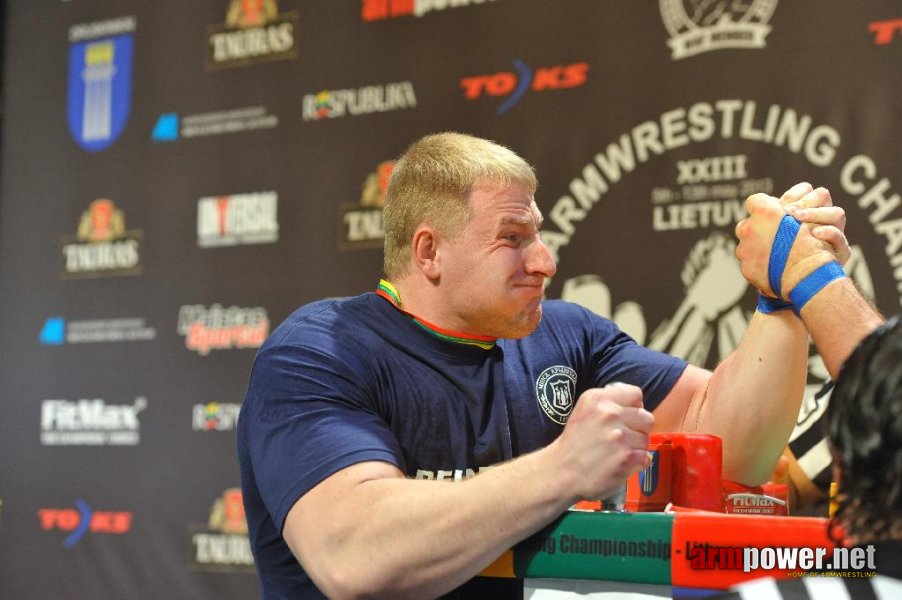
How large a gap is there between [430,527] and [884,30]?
257 cm

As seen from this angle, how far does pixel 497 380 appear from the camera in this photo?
5.93 feet

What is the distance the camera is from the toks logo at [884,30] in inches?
126

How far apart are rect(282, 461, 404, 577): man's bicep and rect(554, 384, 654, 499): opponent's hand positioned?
10.2 inches

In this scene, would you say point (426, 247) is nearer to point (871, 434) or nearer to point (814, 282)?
point (814, 282)

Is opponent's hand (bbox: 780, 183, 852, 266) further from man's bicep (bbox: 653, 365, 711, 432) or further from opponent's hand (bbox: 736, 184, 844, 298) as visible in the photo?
man's bicep (bbox: 653, 365, 711, 432)

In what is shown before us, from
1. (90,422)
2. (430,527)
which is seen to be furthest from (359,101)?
(430,527)

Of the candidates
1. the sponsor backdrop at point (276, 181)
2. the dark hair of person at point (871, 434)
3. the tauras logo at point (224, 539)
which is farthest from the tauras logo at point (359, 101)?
the dark hair of person at point (871, 434)

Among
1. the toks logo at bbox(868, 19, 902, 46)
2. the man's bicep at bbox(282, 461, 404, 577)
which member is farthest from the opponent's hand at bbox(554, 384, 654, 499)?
the toks logo at bbox(868, 19, 902, 46)

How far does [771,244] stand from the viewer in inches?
61.7

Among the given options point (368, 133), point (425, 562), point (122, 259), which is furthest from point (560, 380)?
point (122, 259)

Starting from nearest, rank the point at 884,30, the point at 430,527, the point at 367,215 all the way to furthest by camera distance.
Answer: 1. the point at 430,527
2. the point at 884,30
3. the point at 367,215

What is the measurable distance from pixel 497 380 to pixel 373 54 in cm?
261

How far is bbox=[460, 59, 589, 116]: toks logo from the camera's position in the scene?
146 inches

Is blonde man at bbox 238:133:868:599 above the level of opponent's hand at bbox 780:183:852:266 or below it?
below
